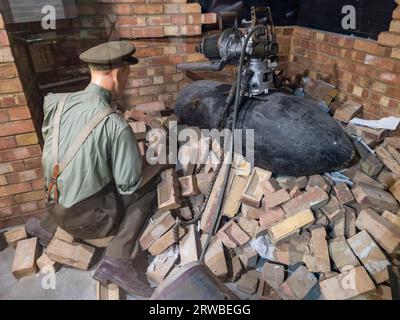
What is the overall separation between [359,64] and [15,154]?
3219 mm

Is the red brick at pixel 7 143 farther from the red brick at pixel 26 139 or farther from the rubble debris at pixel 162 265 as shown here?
the rubble debris at pixel 162 265

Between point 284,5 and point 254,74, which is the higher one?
point 284,5

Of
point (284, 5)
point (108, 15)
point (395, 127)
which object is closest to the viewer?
point (395, 127)

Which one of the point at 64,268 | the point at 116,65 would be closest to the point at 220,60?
the point at 116,65

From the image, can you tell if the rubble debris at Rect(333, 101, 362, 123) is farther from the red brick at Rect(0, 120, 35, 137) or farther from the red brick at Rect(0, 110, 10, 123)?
the red brick at Rect(0, 110, 10, 123)

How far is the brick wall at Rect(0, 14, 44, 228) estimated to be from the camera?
7.07ft

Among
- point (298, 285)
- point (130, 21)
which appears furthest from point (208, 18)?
point (298, 285)

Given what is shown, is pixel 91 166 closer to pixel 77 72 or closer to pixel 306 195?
pixel 306 195

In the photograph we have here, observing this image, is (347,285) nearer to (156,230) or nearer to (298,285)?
(298,285)

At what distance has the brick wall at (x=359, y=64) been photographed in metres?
2.56

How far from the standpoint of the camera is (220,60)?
2688mm

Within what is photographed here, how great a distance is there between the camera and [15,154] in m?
2.39

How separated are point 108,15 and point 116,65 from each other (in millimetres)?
1424

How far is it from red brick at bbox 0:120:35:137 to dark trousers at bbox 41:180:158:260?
73cm
